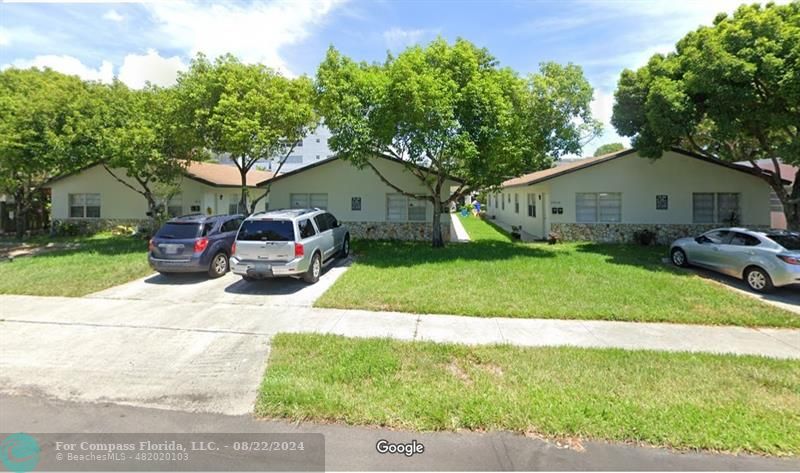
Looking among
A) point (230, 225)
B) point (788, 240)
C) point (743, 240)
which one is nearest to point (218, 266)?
point (230, 225)

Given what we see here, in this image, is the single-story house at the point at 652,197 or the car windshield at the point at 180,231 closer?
the car windshield at the point at 180,231

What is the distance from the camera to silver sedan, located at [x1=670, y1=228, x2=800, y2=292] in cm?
890

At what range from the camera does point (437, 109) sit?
11.6m

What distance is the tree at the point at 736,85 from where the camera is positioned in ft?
33.8

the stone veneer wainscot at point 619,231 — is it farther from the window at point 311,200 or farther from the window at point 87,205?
the window at point 87,205

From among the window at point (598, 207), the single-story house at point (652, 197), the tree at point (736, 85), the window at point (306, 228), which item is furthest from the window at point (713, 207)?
the window at point (306, 228)

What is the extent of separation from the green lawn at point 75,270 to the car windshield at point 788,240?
1668 cm

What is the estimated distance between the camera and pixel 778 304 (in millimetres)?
8430

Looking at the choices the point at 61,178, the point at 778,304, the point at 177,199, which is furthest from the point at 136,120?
the point at 778,304

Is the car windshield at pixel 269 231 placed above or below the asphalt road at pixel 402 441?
above

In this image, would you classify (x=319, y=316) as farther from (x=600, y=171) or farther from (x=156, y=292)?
(x=600, y=171)

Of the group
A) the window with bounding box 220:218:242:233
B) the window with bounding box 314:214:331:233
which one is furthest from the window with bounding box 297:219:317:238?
the window with bounding box 220:218:242:233

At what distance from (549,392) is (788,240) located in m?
9.17

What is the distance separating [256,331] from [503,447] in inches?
186
